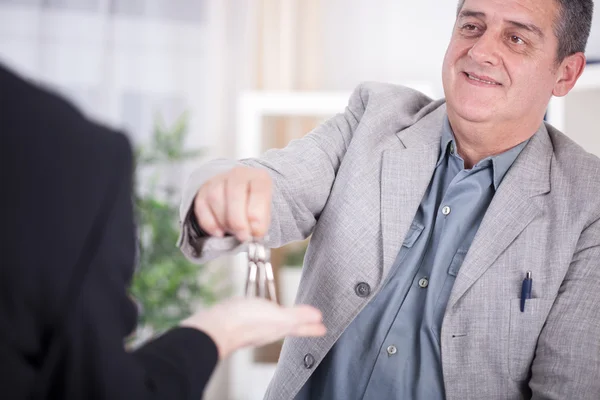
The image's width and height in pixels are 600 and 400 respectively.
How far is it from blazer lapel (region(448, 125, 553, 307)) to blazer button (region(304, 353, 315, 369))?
1.09 ft

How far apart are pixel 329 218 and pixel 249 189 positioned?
512 mm

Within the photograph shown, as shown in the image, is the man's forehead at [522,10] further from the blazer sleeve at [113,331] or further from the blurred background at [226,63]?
the blurred background at [226,63]

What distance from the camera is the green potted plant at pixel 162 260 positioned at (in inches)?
124

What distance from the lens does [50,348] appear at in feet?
2.07

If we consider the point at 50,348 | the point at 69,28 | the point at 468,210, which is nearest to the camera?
the point at 50,348

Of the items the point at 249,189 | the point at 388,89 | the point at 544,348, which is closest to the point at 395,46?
the point at 388,89

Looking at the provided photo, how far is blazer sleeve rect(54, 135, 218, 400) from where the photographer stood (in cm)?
64

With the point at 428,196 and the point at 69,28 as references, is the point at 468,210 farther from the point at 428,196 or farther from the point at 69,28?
the point at 69,28

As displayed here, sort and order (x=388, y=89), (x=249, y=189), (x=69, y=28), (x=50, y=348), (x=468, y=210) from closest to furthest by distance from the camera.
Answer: (x=50, y=348) < (x=249, y=189) < (x=468, y=210) < (x=388, y=89) < (x=69, y=28)

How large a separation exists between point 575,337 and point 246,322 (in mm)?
846

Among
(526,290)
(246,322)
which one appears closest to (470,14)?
(526,290)

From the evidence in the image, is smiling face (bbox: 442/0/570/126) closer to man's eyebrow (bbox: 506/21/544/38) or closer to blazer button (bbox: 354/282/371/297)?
man's eyebrow (bbox: 506/21/544/38)

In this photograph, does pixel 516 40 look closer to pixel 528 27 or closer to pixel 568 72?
pixel 528 27

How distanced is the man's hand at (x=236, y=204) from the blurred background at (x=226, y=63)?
2.41 metres
